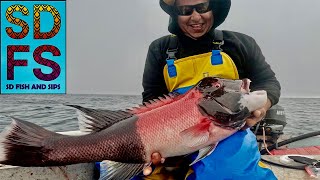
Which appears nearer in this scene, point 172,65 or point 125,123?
point 125,123

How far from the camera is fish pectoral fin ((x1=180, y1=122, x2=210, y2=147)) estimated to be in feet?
9.35

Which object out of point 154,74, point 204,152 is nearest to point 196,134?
point 204,152

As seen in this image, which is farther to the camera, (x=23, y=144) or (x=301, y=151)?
(x=301, y=151)

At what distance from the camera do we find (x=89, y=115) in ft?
9.51

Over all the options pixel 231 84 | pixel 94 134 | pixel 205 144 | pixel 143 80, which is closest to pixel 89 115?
pixel 94 134

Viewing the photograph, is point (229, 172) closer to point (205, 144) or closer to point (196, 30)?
point (205, 144)

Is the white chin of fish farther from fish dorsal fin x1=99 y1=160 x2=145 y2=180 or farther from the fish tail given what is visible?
the fish tail

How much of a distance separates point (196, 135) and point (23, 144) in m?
1.34

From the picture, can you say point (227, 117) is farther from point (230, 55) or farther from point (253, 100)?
point (230, 55)

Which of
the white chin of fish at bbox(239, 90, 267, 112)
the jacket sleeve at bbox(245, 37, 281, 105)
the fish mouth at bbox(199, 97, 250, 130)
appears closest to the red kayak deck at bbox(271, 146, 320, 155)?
the jacket sleeve at bbox(245, 37, 281, 105)

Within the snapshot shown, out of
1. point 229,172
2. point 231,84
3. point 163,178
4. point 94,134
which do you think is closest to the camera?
point 94,134

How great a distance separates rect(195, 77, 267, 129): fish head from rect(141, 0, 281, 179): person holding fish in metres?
0.61

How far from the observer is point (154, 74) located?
4.68 metres

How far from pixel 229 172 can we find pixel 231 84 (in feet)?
3.03
